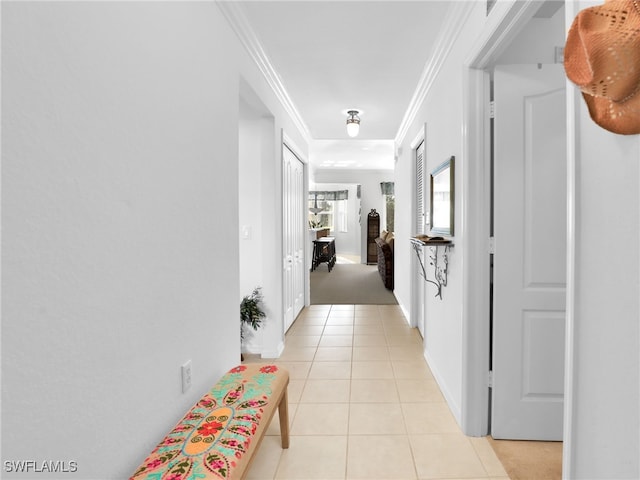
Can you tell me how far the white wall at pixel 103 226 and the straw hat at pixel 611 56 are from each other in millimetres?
1253

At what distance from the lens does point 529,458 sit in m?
1.95

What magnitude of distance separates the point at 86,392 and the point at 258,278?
2.48 metres

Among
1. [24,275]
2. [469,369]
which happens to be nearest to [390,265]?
[469,369]

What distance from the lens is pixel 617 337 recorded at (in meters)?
0.95

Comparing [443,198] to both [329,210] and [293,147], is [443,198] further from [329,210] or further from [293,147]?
[329,210]

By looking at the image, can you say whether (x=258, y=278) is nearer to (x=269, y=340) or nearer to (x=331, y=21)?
(x=269, y=340)

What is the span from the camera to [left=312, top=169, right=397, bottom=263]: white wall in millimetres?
10750

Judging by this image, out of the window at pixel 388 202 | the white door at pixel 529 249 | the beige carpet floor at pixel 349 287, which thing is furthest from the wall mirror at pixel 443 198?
the window at pixel 388 202

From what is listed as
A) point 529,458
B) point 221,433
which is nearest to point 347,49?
point 221,433

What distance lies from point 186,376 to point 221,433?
36cm

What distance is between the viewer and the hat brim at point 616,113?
81cm

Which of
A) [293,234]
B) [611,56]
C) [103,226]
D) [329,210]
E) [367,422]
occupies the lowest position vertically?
[367,422]

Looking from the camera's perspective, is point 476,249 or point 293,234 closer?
point 476,249

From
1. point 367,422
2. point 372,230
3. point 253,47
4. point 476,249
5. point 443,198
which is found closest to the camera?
point 476,249
